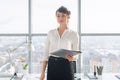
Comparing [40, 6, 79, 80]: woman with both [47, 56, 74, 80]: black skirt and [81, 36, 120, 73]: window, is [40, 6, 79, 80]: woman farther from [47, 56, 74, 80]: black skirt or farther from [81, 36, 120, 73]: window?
[81, 36, 120, 73]: window

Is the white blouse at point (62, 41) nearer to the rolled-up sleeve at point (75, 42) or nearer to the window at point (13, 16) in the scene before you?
the rolled-up sleeve at point (75, 42)

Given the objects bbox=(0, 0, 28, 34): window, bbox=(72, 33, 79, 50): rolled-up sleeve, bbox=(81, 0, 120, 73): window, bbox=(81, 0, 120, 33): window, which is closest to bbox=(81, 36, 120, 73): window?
bbox=(81, 0, 120, 73): window

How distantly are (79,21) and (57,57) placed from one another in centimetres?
167

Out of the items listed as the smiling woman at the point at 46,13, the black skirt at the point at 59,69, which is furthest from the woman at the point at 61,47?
the smiling woman at the point at 46,13

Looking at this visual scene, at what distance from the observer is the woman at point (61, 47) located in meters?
2.39

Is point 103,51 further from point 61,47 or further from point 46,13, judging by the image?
point 61,47

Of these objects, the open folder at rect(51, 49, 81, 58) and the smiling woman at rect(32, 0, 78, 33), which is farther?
the smiling woman at rect(32, 0, 78, 33)

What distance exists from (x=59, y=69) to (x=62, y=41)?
0.34 meters

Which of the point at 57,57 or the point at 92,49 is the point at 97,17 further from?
the point at 57,57

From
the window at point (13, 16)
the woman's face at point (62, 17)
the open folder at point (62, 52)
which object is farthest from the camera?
the window at point (13, 16)

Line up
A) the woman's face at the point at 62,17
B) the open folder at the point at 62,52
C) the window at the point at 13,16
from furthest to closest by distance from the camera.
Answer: the window at the point at 13,16 < the woman's face at the point at 62,17 < the open folder at the point at 62,52

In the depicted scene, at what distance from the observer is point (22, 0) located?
3.96 m

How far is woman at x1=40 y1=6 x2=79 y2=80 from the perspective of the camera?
2.39 m

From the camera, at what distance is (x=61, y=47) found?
2.57 m
